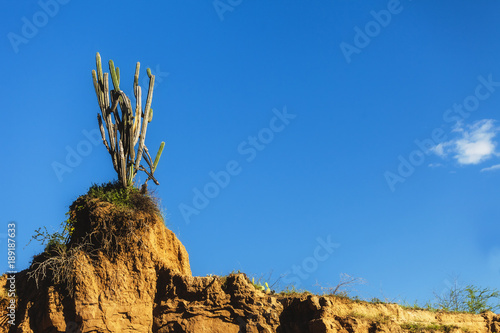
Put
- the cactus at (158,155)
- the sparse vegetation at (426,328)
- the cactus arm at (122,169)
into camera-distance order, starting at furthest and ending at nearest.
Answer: the cactus at (158,155), the cactus arm at (122,169), the sparse vegetation at (426,328)

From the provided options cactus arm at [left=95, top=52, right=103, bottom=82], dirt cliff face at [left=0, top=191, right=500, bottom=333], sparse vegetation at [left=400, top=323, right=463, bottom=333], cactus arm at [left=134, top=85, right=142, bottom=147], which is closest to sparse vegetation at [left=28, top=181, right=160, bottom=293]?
dirt cliff face at [left=0, top=191, right=500, bottom=333]

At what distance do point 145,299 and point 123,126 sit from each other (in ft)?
15.2

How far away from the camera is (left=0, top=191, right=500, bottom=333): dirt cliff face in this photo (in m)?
11.4

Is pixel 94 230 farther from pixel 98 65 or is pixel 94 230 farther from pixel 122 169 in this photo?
pixel 98 65

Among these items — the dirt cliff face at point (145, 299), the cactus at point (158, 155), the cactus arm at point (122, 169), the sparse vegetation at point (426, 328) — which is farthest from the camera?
the cactus at point (158, 155)

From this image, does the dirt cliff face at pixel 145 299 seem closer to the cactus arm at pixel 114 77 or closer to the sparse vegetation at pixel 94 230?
the sparse vegetation at pixel 94 230

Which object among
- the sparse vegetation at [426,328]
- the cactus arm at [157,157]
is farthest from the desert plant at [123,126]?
the sparse vegetation at [426,328]

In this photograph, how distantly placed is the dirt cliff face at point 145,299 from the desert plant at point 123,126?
1325mm

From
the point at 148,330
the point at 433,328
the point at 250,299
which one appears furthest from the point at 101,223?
the point at 433,328

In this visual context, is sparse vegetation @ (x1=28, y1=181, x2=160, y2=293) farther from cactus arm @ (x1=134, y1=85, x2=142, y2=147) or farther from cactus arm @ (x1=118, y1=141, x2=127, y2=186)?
cactus arm @ (x1=134, y1=85, x2=142, y2=147)

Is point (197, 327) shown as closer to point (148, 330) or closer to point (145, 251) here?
point (148, 330)

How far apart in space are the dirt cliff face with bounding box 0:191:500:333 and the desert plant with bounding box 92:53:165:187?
133cm

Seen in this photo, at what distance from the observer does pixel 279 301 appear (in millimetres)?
11836

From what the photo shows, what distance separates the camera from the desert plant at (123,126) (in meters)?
13.6
